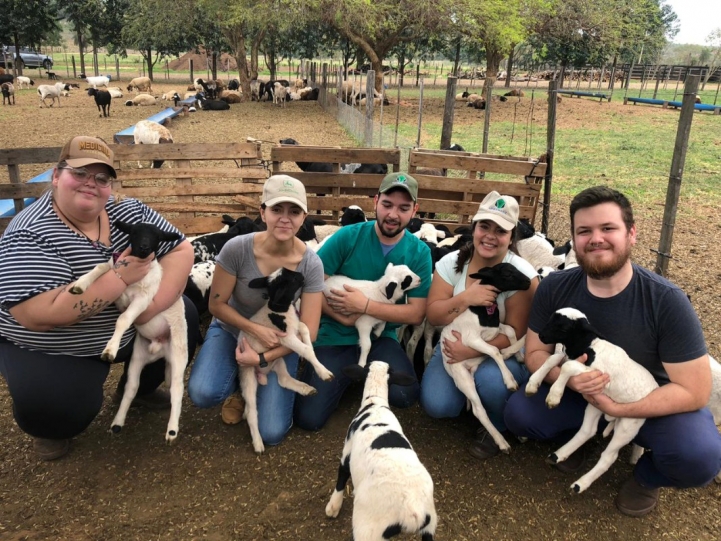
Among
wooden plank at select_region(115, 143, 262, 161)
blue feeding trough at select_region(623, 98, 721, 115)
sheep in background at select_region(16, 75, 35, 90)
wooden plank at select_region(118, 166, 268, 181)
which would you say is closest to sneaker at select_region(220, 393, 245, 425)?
wooden plank at select_region(118, 166, 268, 181)

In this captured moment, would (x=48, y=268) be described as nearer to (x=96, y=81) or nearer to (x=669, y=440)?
(x=669, y=440)

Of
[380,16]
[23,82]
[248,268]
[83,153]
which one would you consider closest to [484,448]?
[248,268]

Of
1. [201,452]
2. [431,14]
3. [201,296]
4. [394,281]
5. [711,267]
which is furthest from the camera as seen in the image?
[431,14]

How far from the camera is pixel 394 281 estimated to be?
4.20 metres

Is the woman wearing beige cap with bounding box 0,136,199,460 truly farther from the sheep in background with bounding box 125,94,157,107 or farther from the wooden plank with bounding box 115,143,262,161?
the sheep in background with bounding box 125,94,157,107

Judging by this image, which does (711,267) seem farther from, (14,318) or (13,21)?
(13,21)

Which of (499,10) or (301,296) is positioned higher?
(499,10)

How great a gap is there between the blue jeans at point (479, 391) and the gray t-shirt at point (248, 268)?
118 centimetres

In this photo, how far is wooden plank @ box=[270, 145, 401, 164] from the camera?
7480 millimetres

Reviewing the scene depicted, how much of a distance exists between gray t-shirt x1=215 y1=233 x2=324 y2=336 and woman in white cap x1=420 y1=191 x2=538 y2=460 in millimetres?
959

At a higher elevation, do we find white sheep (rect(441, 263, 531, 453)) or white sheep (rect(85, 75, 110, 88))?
white sheep (rect(85, 75, 110, 88))

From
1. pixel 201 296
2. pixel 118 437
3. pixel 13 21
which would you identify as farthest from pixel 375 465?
pixel 13 21

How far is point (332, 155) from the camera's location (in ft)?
25.4

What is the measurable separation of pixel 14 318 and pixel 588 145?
18.5m
